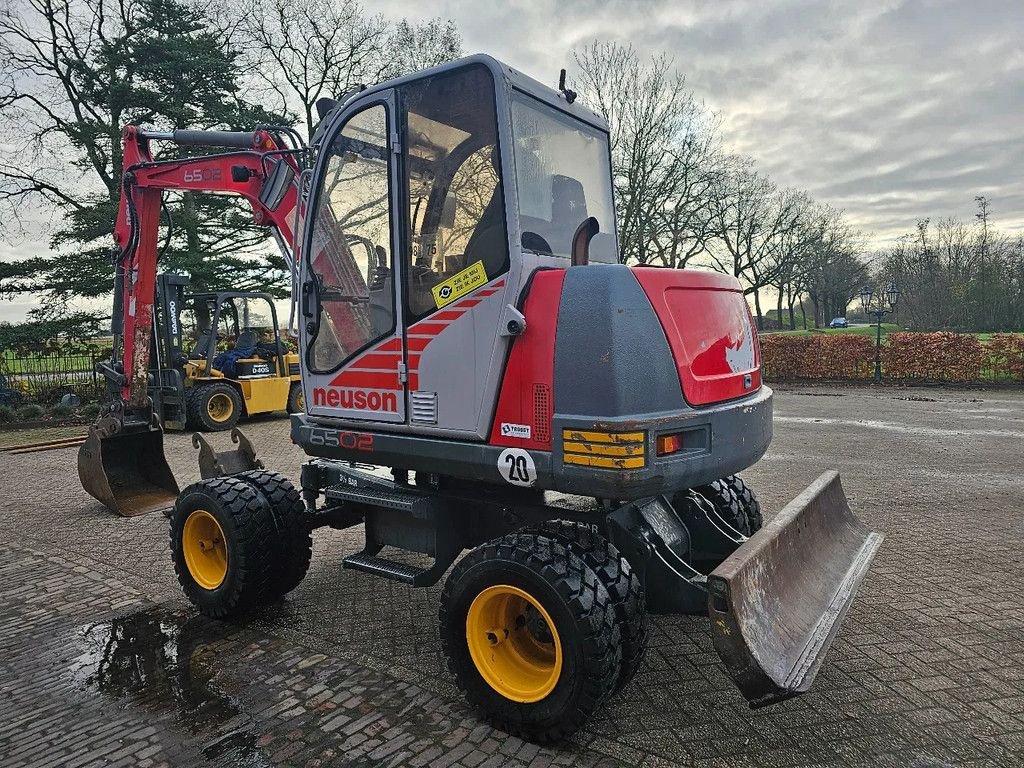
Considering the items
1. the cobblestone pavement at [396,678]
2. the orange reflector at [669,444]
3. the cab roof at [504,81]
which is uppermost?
the cab roof at [504,81]

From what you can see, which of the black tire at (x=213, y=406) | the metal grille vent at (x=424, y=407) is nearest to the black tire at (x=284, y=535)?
the metal grille vent at (x=424, y=407)

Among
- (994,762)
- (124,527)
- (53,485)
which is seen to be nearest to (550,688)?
(994,762)

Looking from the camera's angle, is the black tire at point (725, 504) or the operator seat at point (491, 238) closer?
the operator seat at point (491, 238)

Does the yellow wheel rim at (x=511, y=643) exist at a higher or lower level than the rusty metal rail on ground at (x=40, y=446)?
lower

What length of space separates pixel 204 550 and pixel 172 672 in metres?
0.91

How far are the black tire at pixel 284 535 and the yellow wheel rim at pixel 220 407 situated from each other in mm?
9318

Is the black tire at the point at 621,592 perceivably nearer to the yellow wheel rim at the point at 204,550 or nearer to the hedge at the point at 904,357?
the yellow wheel rim at the point at 204,550

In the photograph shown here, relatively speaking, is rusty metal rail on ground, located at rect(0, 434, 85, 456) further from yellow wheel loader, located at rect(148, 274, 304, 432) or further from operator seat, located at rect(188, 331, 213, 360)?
operator seat, located at rect(188, 331, 213, 360)

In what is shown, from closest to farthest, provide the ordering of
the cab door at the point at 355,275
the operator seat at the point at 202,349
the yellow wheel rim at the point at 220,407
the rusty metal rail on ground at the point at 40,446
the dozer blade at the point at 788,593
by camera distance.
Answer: the dozer blade at the point at 788,593, the cab door at the point at 355,275, the rusty metal rail on ground at the point at 40,446, the yellow wheel rim at the point at 220,407, the operator seat at the point at 202,349

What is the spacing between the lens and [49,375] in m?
16.0

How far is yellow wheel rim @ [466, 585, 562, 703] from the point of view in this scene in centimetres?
291

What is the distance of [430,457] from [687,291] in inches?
56.7

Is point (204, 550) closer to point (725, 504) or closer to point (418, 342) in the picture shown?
point (418, 342)

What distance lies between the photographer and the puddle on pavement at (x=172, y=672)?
9.56 feet
